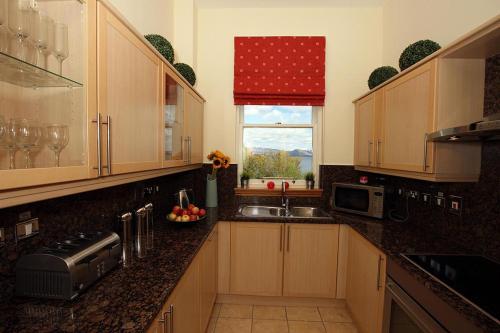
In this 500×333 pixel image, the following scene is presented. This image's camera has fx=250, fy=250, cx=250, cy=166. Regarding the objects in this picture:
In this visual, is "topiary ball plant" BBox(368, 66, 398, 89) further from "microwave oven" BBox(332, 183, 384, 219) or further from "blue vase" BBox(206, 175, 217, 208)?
"blue vase" BBox(206, 175, 217, 208)

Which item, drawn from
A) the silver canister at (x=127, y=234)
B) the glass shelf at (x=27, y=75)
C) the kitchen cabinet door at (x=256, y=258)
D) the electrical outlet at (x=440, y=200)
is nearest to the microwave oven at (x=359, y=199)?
the electrical outlet at (x=440, y=200)

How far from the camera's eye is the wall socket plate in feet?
3.23

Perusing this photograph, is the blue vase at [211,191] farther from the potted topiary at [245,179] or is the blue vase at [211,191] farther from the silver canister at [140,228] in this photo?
the silver canister at [140,228]

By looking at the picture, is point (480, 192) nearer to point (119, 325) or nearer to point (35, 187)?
point (119, 325)

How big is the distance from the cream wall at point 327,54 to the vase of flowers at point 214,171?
0.26m

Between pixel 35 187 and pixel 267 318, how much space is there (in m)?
2.10

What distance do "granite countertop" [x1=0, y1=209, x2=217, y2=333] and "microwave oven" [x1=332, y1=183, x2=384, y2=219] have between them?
1.75 metres

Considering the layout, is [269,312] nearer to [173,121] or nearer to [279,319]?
[279,319]

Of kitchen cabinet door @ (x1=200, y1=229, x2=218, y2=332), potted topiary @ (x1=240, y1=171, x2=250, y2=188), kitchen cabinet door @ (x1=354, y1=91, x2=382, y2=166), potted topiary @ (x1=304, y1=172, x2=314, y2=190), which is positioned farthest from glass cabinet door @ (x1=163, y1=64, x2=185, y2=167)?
kitchen cabinet door @ (x1=354, y1=91, x2=382, y2=166)

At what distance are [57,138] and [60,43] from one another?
35 cm

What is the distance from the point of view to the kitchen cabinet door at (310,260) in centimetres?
227

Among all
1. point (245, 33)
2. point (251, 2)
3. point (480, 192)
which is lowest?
point (480, 192)

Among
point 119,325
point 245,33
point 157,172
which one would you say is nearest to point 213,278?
point 157,172

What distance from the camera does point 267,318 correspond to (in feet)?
7.25
